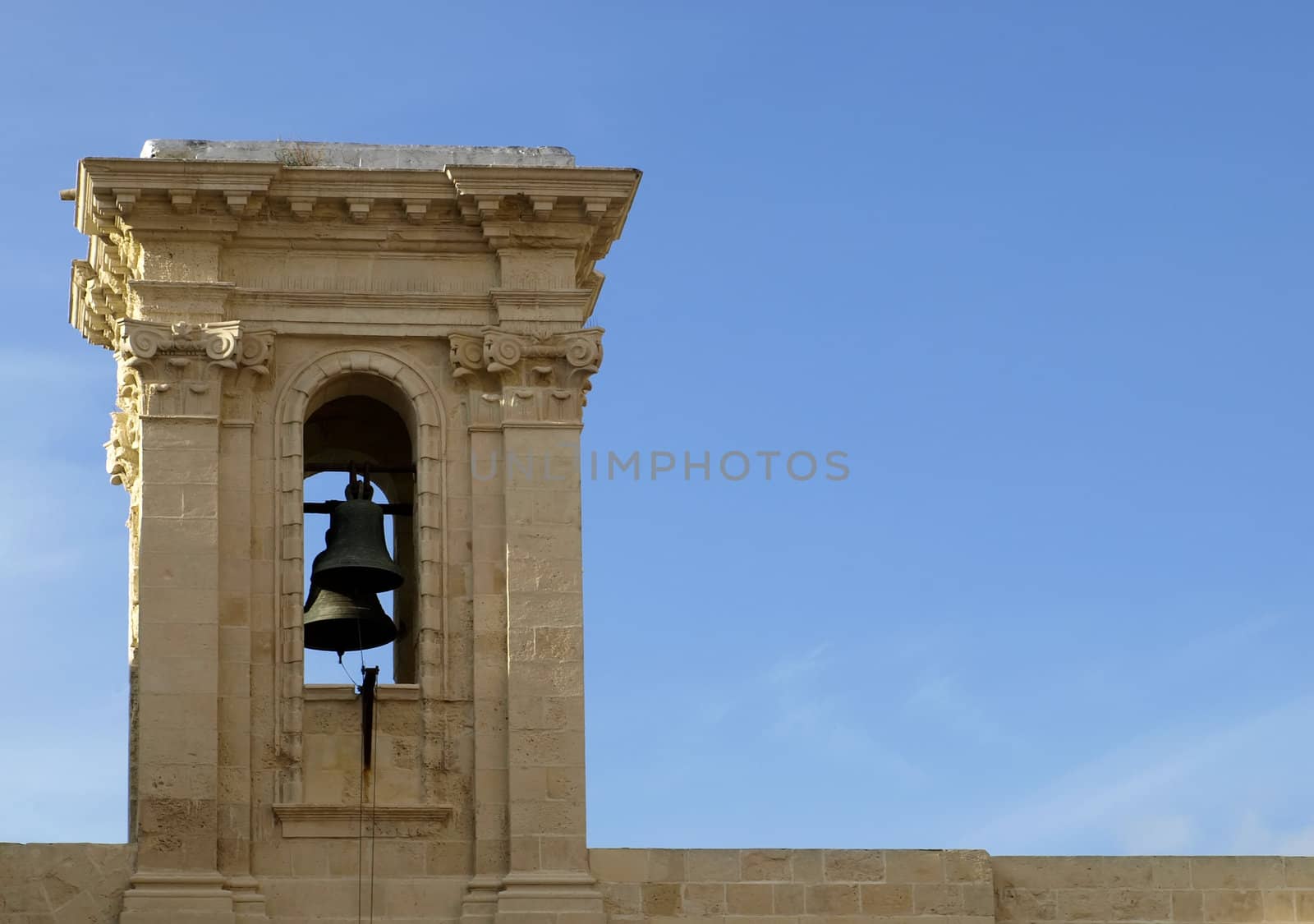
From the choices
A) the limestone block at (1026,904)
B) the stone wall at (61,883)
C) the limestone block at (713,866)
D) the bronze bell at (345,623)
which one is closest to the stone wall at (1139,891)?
the limestone block at (1026,904)

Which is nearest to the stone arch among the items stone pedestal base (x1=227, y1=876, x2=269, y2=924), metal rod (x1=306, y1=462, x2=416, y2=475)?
stone pedestal base (x1=227, y1=876, x2=269, y2=924)

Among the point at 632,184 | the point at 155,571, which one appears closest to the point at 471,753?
the point at 155,571

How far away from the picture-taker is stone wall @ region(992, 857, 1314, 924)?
27.0 metres

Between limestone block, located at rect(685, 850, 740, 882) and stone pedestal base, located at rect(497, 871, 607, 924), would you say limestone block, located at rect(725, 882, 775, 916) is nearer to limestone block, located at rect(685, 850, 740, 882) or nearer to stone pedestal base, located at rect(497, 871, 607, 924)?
limestone block, located at rect(685, 850, 740, 882)

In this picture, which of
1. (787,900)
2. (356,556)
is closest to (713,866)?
(787,900)

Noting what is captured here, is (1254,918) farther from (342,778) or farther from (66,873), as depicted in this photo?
(66,873)

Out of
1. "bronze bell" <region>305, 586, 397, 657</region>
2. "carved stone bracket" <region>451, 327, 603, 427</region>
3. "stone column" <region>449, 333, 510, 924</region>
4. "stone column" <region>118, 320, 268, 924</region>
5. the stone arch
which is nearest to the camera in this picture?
"stone column" <region>118, 320, 268, 924</region>

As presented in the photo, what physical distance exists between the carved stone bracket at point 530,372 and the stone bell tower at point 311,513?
21mm

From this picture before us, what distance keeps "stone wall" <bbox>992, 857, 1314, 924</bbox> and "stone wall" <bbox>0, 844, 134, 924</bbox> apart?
23.0ft

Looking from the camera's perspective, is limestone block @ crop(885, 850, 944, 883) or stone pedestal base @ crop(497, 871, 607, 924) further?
limestone block @ crop(885, 850, 944, 883)

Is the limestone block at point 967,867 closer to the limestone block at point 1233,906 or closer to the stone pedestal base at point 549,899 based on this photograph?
the limestone block at point 1233,906

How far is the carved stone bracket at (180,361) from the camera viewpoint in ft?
88.6

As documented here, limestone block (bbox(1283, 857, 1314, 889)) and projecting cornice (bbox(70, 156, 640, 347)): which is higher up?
projecting cornice (bbox(70, 156, 640, 347))

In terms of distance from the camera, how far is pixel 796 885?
2661cm
